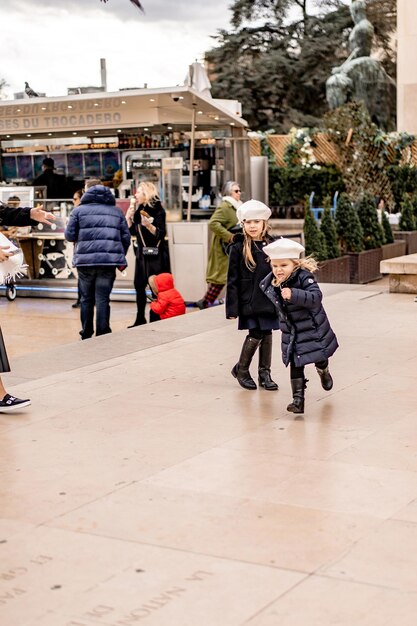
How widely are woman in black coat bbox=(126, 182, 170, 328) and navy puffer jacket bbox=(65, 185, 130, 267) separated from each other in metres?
1.19

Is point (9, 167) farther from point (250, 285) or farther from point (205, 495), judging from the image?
point (205, 495)

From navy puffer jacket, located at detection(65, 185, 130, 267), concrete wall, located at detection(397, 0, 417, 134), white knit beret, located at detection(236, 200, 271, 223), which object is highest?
concrete wall, located at detection(397, 0, 417, 134)

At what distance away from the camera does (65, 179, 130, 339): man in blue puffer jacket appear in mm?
11367

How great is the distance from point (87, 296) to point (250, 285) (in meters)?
3.91

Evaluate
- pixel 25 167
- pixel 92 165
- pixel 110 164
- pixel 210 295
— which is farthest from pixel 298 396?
pixel 25 167

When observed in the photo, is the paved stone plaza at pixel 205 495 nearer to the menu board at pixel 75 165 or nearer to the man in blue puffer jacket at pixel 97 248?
the man in blue puffer jacket at pixel 97 248

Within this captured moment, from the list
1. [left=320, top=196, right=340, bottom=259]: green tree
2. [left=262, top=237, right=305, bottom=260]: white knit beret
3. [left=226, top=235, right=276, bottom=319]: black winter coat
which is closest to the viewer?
[left=262, top=237, right=305, bottom=260]: white knit beret

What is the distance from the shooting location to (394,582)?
4.21 metres

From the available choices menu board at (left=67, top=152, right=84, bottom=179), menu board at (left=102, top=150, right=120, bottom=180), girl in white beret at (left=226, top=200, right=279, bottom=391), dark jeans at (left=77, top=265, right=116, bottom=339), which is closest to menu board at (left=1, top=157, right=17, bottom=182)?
menu board at (left=67, top=152, right=84, bottom=179)

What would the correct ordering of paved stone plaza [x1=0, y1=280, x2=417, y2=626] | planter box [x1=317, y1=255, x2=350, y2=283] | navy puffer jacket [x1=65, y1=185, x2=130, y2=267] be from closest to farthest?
paved stone plaza [x1=0, y1=280, x2=417, y2=626] → navy puffer jacket [x1=65, y1=185, x2=130, y2=267] → planter box [x1=317, y1=255, x2=350, y2=283]

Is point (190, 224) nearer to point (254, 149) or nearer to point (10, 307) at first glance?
point (10, 307)

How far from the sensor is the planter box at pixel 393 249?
1812cm

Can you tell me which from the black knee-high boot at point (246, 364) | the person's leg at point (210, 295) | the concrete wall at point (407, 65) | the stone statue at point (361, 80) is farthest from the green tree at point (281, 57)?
the black knee-high boot at point (246, 364)

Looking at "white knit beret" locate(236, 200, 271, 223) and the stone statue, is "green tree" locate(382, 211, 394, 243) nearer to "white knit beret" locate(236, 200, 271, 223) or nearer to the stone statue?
"white knit beret" locate(236, 200, 271, 223)
